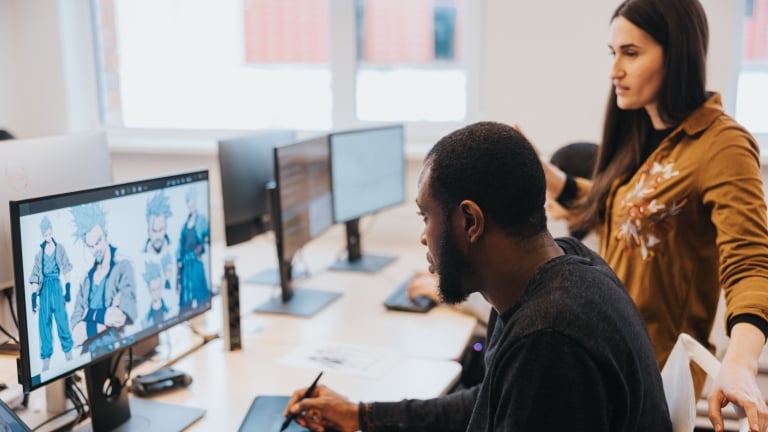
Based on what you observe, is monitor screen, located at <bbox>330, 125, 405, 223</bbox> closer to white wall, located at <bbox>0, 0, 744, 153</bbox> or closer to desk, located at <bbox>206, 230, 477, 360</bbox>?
desk, located at <bbox>206, 230, 477, 360</bbox>

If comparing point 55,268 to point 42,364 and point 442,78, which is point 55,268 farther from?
point 442,78

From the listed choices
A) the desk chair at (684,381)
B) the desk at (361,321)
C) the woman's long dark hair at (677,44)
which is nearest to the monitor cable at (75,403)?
the desk at (361,321)

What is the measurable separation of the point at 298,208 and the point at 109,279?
0.99 metres

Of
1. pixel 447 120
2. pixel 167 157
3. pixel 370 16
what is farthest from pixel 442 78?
pixel 167 157

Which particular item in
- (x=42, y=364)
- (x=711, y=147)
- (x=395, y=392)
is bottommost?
(x=395, y=392)

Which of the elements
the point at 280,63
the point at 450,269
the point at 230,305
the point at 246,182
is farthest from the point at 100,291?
the point at 280,63

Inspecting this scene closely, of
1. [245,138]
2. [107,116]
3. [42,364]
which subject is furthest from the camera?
[107,116]

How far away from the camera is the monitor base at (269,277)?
267cm

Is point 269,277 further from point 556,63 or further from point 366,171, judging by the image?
point 556,63

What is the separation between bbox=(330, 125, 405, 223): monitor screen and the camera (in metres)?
2.65

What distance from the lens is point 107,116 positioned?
13.9 feet

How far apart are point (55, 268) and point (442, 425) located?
0.81 m

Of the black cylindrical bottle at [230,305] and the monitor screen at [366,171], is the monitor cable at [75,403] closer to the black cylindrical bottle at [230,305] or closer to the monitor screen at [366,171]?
the black cylindrical bottle at [230,305]

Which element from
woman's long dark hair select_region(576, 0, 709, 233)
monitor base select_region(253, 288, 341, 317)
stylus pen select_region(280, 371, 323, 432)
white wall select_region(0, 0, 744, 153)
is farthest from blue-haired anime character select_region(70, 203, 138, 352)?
white wall select_region(0, 0, 744, 153)
